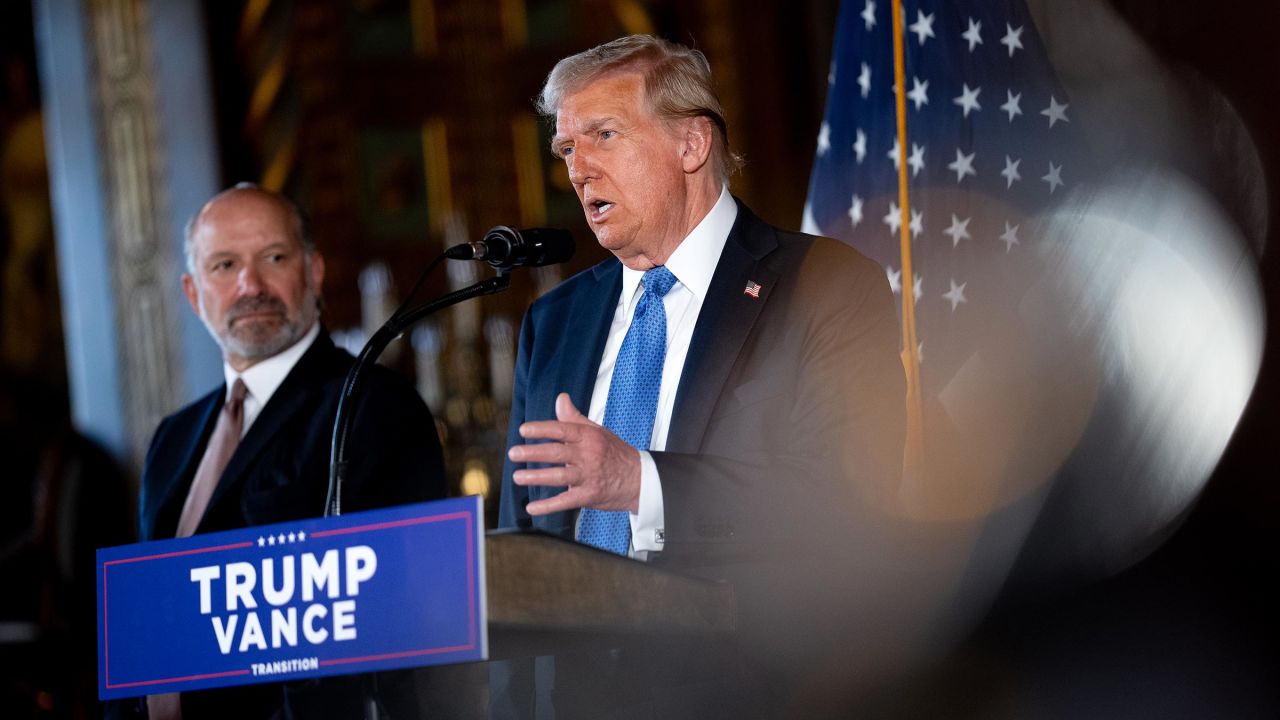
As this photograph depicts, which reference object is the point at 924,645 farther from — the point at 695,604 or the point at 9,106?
the point at 9,106

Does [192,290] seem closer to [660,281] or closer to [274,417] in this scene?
[274,417]

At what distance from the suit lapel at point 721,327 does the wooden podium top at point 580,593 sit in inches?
15.3

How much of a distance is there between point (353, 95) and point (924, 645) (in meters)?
5.62

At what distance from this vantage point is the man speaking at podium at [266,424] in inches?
109

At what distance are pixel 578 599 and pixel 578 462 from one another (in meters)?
0.17

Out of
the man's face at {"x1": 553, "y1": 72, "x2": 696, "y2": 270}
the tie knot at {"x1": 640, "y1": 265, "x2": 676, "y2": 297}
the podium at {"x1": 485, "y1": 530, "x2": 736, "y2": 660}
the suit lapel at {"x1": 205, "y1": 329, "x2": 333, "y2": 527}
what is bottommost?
the podium at {"x1": 485, "y1": 530, "x2": 736, "y2": 660}

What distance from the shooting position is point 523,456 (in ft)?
A: 5.64

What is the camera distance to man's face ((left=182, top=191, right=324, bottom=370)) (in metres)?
3.10

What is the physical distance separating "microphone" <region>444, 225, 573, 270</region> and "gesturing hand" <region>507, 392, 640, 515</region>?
37cm

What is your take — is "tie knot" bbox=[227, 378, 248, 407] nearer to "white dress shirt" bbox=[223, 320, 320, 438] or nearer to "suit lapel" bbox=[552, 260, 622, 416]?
"white dress shirt" bbox=[223, 320, 320, 438]

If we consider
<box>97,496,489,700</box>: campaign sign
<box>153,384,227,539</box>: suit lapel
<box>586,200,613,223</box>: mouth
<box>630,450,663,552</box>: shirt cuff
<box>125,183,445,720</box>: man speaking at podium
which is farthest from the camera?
<box>153,384,227,539</box>: suit lapel

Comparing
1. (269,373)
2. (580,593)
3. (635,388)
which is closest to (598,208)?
(635,388)

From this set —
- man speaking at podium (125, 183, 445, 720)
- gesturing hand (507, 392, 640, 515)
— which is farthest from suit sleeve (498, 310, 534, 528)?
gesturing hand (507, 392, 640, 515)

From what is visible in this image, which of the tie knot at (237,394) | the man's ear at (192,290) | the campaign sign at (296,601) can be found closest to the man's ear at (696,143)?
the campaign sign at (296,601)
